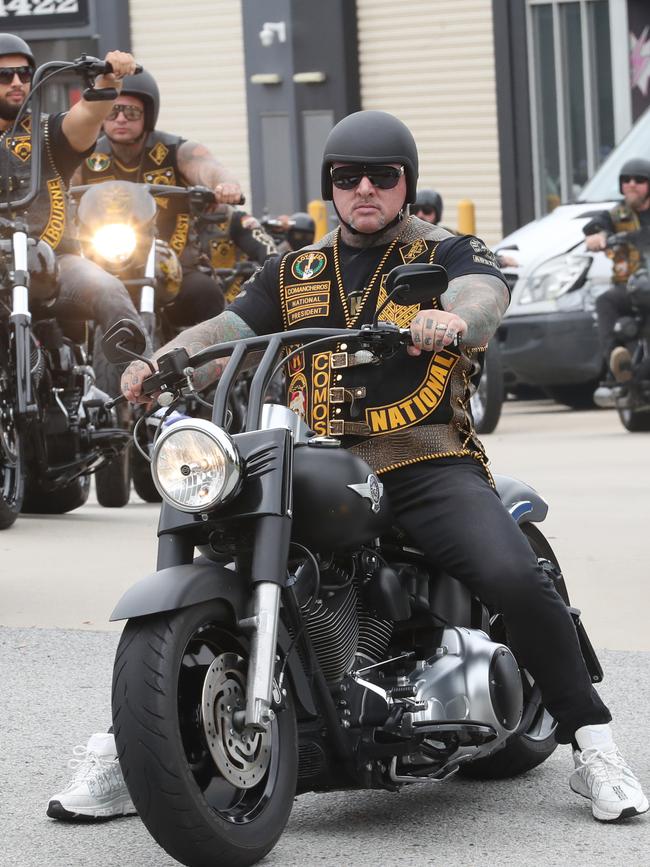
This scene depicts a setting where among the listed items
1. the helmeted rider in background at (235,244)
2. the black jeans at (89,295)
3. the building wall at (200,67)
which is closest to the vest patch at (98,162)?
the black jeans at (89,295)

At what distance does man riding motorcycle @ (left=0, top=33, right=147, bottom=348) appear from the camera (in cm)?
891

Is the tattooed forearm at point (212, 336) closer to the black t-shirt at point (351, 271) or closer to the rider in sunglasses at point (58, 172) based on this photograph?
the black t-shirt at point (351, 271)

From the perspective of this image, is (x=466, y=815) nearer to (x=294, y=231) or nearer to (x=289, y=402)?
(x=289, y=402)

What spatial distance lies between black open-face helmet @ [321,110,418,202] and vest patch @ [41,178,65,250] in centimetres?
467

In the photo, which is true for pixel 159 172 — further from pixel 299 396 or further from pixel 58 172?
pixel 299 396

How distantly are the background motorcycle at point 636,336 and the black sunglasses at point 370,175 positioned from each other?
9.01 meters

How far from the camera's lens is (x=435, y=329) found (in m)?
4.17

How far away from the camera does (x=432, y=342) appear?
13.7ft

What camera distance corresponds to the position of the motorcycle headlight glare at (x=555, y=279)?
14719 mm

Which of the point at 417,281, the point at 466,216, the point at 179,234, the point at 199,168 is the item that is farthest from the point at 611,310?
the point at 417,281

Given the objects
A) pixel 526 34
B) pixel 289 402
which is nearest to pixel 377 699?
pixel 289 402

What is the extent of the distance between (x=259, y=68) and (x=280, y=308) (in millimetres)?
19267

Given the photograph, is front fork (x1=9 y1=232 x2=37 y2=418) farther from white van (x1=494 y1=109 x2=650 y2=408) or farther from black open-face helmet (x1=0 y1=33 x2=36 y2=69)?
white van (x1=494 y1=109 x2=650 y2=408)

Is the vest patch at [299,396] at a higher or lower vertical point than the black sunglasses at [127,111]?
lower
